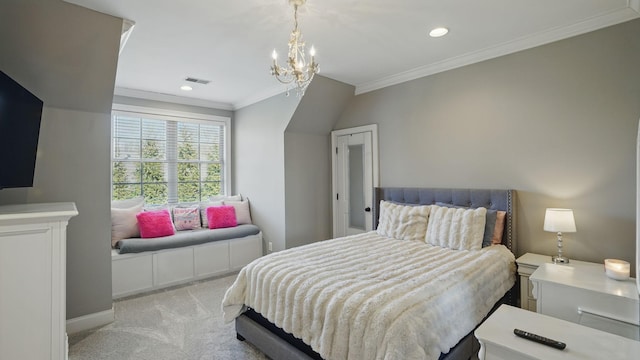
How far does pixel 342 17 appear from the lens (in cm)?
238

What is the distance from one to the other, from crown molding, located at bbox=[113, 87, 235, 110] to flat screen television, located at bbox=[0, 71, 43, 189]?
192 centimetres

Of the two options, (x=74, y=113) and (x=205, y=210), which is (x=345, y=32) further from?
(x=205, y=210)


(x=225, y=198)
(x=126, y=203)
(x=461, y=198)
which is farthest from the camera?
(x=225, y=198)

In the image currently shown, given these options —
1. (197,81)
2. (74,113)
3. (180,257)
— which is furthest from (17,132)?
(180,257)

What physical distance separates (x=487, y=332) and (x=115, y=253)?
3.83 meters

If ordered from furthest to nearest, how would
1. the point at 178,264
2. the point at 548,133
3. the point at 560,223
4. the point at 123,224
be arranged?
the point at 178,264 → the point at 123,224 → the point at 548,133 → the point at 560,223

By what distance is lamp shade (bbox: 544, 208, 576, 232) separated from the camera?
240 centimetres

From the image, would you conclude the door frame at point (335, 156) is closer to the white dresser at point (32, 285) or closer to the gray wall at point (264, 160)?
the gray wall at point (264, 160)

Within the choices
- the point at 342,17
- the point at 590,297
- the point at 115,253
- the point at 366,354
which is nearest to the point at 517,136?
the point at 590,297

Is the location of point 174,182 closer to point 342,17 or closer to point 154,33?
point 154,33

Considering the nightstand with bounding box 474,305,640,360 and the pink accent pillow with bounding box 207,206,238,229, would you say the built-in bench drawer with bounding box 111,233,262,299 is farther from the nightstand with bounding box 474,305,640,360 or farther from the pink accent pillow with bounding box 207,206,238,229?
the nightstand with bounding box 474,305,640,360

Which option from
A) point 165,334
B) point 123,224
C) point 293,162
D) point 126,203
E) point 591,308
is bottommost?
point 165,334

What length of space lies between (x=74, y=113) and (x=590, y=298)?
171 inches

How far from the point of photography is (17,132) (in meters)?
2.02
